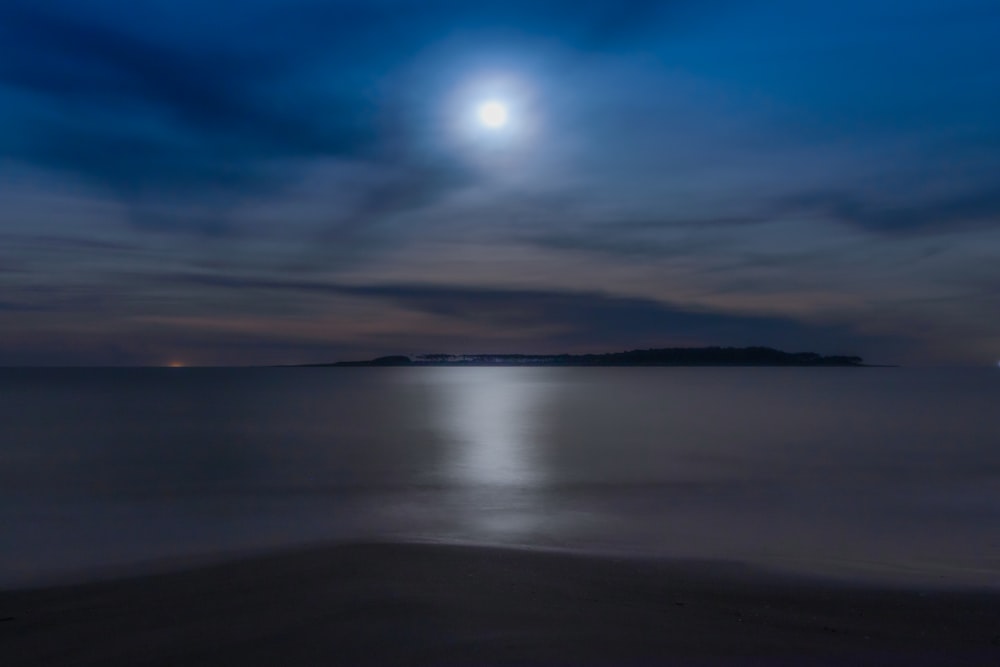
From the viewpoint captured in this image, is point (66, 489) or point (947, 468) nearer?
point (66, 489)

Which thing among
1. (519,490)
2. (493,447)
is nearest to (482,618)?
(519,490)

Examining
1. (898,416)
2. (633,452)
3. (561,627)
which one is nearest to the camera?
(561,627)

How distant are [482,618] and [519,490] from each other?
42.8 ft

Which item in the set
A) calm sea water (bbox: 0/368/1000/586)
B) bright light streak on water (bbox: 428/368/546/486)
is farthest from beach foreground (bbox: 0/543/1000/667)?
bright light streak on water (bbox: 428/368/546/486)

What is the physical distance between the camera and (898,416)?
48.5m

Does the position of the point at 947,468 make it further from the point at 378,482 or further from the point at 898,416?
the point at 898,416

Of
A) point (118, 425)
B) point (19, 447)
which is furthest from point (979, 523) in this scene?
point (118, 425)

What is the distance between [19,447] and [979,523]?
32.4 m

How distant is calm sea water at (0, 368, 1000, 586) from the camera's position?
12477mm

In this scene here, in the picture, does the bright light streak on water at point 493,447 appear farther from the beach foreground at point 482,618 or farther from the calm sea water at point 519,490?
the beach foreground at point 482,618

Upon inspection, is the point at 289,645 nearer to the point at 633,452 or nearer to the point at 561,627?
the point at 561,627

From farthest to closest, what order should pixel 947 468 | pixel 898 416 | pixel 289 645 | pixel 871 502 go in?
pixel 898 416
pixel 947 468
pixel 871 502
pixel 289 645

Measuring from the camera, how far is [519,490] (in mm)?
19844

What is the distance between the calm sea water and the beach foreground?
233 cm
